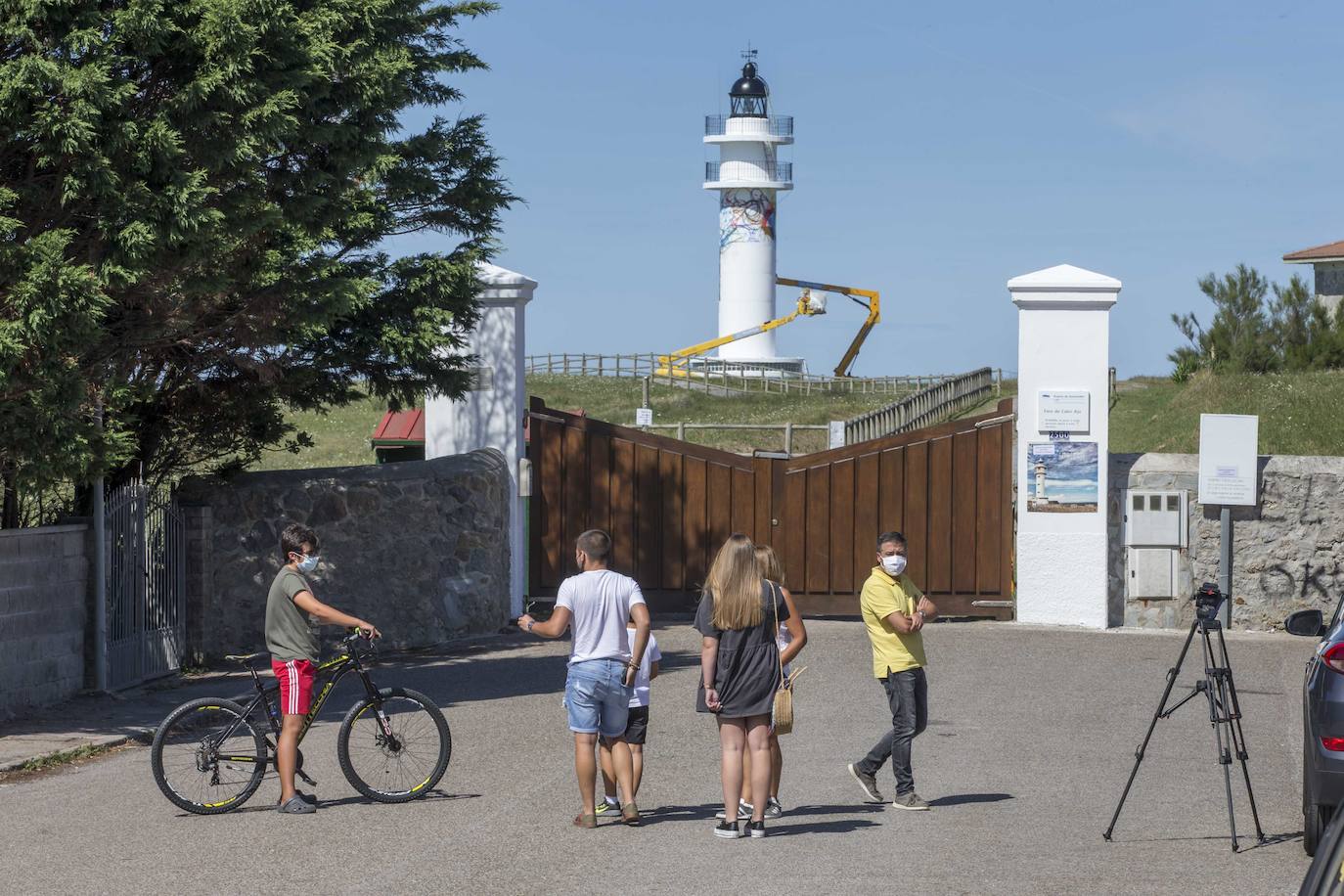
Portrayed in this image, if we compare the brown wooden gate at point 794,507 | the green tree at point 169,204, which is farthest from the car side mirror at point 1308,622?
the brown wooden gate at point 794,507

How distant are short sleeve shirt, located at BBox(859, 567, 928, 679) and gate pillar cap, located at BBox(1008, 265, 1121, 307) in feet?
27.4

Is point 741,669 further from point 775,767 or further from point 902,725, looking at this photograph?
point 902,725

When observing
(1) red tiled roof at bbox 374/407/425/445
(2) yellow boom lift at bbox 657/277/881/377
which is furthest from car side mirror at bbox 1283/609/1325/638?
(2) yellow boom lift at bbox 657/277/881/377

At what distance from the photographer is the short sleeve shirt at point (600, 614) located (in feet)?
27.6

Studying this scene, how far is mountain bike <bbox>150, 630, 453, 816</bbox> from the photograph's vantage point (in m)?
8.68

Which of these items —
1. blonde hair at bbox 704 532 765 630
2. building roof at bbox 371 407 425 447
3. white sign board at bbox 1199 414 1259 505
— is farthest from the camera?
building roof at bbox 371 407 425 447

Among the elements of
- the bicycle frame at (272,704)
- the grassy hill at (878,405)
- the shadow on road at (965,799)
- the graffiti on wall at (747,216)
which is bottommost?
the shadow on road at (965,799)

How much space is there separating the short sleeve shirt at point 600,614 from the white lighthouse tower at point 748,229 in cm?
6567

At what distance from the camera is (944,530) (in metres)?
17.0

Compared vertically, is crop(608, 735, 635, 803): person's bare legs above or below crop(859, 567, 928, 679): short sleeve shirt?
below

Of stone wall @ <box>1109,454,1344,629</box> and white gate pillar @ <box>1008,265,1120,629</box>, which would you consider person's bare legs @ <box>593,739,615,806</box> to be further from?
stone wall @ <box>1109,454,1344,629</box>

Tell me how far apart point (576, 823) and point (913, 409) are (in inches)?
1629

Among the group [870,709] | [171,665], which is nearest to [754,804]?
[870,709]

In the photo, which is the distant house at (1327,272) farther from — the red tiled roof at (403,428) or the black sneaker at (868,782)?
the black sneaker at (868,782)
